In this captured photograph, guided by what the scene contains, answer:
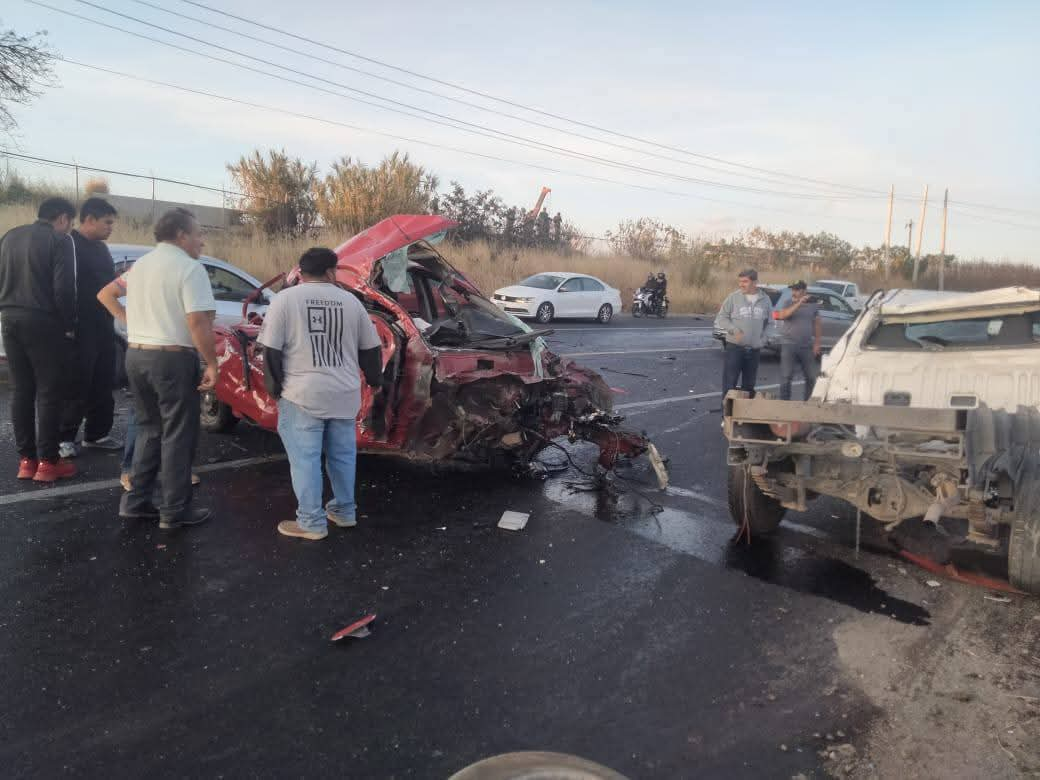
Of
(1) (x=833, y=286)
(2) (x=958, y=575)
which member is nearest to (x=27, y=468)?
(2) (x=958, y=575)

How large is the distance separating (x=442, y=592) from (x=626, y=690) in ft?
4.16

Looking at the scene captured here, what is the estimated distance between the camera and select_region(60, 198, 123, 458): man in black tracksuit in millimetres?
5613

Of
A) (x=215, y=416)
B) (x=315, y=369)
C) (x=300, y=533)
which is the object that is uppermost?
(x=315, y=369)

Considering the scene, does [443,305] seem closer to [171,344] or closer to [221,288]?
[171,344]

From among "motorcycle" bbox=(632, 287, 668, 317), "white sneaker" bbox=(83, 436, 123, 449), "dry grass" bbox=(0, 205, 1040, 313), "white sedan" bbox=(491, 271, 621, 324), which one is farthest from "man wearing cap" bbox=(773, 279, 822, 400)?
"motorcycle" bbox=(632, 287, 668, 317)

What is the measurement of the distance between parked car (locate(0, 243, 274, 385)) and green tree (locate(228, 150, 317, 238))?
1465 centimetres

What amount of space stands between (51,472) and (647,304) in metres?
22.9

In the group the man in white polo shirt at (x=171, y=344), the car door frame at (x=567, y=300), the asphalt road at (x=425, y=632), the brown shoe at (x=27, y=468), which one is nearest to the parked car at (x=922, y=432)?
the asphalt road at (x=425, y=632)

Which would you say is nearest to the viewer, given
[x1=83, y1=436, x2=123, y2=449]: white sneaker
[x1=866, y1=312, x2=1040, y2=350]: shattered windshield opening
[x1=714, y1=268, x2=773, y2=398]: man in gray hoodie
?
[x1=866, y1=312, x2=1040, y2=350]: shattered windshield opening

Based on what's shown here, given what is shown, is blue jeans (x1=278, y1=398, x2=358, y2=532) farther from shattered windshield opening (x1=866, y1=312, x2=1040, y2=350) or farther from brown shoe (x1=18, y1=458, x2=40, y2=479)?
shattered windshield opening (x1=866, y1=312, x2=1040, y2=350)

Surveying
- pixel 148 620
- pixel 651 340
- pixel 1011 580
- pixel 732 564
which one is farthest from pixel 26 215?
pixel 1011 580

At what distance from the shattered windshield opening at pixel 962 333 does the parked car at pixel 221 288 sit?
615 centimetres

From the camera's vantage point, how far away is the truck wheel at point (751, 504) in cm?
498

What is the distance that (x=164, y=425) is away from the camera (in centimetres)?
461
